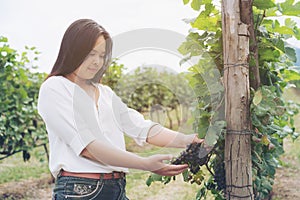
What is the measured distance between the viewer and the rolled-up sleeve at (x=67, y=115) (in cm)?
163

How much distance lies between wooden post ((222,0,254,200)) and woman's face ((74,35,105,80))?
19.6 inches

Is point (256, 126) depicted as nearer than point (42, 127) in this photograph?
Yes

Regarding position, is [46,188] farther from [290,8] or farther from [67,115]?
[290,8]

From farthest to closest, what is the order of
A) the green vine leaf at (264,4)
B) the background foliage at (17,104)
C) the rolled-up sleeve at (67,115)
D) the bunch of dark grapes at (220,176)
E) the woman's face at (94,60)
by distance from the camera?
the background foliage at (17,104), the bunch of dark grapes at (220,176), the green vine leaf at (264,4), the woman's face at (94,60), the rolled-up sleeve at (67,115)

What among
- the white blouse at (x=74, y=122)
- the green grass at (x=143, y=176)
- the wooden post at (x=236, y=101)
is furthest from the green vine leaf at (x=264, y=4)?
the green grass at (x=143, y=176)

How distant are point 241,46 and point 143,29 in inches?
15.6

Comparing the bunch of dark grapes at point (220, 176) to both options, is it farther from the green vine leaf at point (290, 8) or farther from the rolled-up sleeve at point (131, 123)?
the green vine leaf at point (290, 8)

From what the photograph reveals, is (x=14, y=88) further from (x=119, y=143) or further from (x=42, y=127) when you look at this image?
(x=119, y=143)

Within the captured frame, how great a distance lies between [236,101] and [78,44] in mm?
668

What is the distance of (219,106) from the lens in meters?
1.87

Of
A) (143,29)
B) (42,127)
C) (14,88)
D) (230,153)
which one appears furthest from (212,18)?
(42,127)

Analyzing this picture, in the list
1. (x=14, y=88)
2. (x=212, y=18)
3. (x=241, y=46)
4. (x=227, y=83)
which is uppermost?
(x=14, y=88)

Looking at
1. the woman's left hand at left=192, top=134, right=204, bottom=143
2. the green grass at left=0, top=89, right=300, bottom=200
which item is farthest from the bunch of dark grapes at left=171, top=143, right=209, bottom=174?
the green grass at left=0, top=89, right=300, bottom=200

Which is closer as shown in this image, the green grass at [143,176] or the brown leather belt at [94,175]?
the brown leather belt at [94,175]
